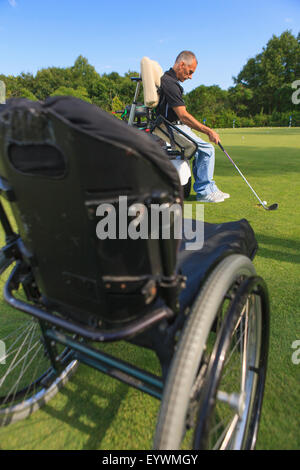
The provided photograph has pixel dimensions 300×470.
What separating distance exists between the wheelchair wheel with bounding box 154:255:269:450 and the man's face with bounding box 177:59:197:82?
331cm

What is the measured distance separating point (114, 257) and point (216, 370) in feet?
1.44

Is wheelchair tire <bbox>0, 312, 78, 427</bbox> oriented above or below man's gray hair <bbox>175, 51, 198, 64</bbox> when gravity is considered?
below

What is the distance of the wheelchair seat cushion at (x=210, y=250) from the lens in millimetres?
1147

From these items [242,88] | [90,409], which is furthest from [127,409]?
[242,88]

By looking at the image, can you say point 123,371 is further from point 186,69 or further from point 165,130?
point 186,69

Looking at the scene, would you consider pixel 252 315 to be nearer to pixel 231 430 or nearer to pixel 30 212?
pixel 231 430

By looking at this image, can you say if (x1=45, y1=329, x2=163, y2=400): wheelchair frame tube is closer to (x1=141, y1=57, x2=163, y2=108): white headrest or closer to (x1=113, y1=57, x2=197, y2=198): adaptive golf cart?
(x1=113, y1=57, x2=197, y2=198): adaptive golf cart

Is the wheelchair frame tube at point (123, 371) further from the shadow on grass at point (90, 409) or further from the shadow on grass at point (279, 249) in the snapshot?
the shadow on grass at point (279, 249)

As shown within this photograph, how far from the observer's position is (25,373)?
5.08 ft

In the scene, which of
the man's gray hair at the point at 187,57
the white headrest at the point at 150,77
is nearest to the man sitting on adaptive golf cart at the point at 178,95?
the man's gray hair at the point at 187,57

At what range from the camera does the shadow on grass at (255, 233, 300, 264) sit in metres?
2.66

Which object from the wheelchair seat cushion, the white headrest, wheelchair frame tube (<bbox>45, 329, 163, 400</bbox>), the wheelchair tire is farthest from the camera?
the white headrest

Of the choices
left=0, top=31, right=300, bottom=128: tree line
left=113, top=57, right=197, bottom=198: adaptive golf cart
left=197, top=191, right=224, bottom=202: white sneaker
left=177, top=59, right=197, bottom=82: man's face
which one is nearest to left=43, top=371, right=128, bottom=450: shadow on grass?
left=113, top=57, right=197, bottom=198: adaptive golf cart
